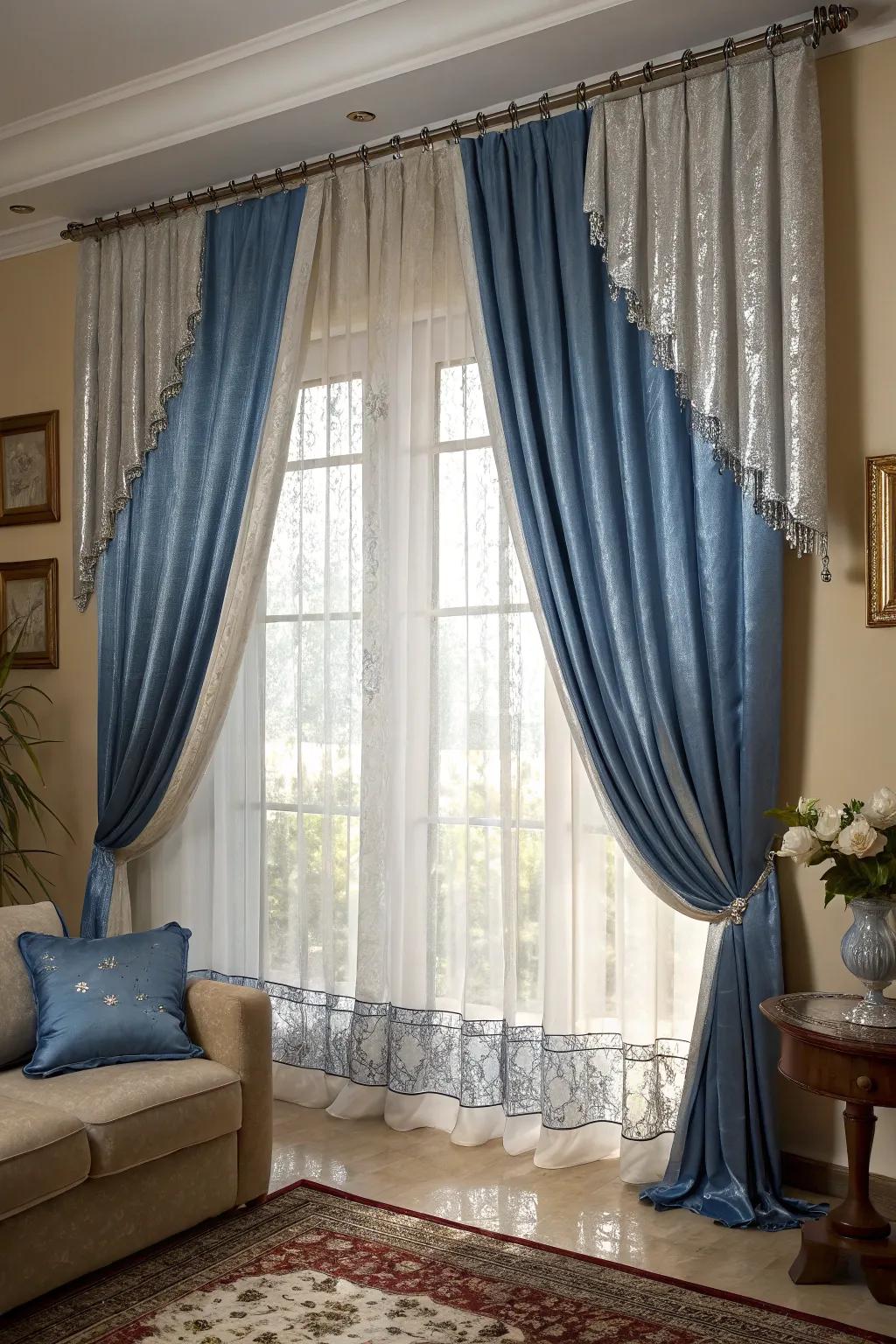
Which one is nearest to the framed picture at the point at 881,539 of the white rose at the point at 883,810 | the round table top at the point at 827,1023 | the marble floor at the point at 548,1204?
the white rose at the point at 883,810

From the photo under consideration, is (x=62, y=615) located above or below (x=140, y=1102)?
above

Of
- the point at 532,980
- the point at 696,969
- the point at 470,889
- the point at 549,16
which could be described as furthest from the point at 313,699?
the point at 549,16

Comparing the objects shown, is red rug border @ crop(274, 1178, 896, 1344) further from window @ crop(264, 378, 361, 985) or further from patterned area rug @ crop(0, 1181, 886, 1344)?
window @ crop(264, 378, 361, 985)

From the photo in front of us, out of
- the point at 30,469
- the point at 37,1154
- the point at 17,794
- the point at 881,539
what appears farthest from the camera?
the point at 30,469

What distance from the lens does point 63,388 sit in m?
4.69

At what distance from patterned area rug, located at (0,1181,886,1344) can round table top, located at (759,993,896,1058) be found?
565mm

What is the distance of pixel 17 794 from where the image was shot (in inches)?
183

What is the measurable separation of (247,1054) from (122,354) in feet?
8.19

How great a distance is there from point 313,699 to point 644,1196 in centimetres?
179

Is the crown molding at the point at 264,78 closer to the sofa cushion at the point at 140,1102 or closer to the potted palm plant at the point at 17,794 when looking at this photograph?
the potted palm plant at the point at 17,794

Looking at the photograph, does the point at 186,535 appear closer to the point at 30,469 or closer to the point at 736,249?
the point at 30,469

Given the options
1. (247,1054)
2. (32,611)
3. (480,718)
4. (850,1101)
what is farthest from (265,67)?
(850,1101)

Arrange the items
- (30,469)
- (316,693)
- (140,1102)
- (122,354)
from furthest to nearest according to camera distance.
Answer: (30,469) < (122,354) < (316,693) < (140,1102)

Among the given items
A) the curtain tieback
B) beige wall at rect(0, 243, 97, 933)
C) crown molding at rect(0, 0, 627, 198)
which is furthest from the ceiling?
the curtain tieback
